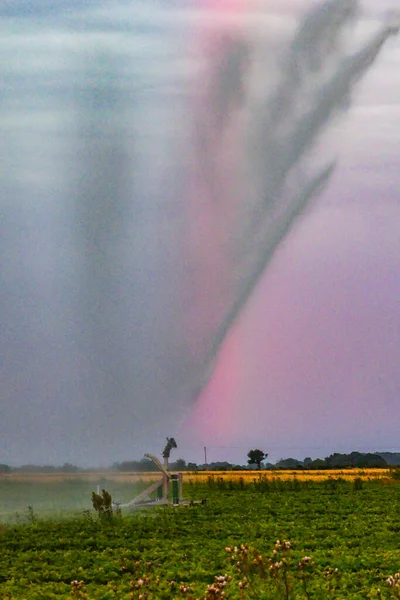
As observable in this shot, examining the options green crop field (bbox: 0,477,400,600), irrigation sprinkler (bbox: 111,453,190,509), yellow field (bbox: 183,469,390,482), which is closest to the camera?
green crop field (bbox: 0,477,400,600)

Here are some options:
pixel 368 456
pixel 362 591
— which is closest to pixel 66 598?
pixel 362 591

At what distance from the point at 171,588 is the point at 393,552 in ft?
16.8

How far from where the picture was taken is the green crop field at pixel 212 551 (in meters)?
11.8

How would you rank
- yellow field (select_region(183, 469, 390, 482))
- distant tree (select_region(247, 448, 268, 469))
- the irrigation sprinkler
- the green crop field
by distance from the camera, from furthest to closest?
distant tree (select_region(247, 448, 268, 469))
yellow field (select_region(183, 469, 390, 482))
the irrigation sprinkler
the green crop field

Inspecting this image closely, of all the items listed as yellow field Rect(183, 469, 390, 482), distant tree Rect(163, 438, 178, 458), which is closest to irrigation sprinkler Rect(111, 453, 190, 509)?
distant tree Rect(163, 438, 178, 458)

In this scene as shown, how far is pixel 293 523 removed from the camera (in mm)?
22078

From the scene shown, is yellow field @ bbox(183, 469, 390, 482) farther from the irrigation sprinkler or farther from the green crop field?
the green crop field

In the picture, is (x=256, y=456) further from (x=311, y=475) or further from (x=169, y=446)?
(x=169, y=446)

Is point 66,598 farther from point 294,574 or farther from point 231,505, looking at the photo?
point 231,505

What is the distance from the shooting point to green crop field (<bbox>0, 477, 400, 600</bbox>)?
11.8 meters

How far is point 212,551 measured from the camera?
1716 centimetres

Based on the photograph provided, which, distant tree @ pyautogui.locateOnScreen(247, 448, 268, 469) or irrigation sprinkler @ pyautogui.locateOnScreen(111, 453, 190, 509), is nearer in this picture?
irrigation sprinkler @ pyautogui.locateOnScreen(111, 453, 190, 509)

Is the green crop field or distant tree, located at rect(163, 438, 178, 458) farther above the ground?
distant tree, located at rect(163, 438, 178, 458)

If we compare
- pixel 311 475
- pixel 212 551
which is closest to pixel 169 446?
pixel 212 551
